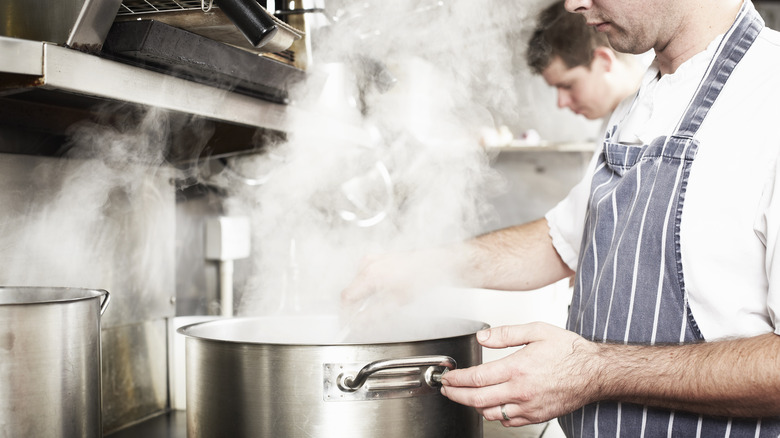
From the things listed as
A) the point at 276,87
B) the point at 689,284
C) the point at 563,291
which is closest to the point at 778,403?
the point at 689,284

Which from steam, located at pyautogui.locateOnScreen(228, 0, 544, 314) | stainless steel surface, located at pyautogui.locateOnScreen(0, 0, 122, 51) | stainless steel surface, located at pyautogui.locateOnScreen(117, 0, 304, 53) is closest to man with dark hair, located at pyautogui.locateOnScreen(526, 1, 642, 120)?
steam, located at pyautogui.locateOnScreen(228, 0, 544, 314)

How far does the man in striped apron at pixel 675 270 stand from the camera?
86cm

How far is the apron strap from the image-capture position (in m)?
1.02

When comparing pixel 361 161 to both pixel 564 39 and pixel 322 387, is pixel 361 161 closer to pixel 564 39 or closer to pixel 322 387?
pixel 564 39

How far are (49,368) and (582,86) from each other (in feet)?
6.34

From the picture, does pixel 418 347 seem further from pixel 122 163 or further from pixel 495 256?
pixel 122 163

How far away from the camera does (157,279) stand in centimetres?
155

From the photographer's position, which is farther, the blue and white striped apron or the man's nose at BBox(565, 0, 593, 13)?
the man's nose at BBox(565, 0, 593, 13)

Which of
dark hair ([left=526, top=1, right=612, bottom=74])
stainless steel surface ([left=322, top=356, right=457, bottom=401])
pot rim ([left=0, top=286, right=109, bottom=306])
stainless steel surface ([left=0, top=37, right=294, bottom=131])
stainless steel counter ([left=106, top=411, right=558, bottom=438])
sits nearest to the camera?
stainless steel surface ([left=0, top=37, right=294, bottom=131])

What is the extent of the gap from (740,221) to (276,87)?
0.80 metres

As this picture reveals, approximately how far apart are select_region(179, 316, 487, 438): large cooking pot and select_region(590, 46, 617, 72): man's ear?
4.96 feet

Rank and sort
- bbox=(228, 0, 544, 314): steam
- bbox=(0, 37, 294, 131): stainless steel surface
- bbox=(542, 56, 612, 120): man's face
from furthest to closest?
bbox=(542, 56, 612, 120): man's face → bbox=(228, 0, 544, 314): steam → bbox=(0, 37, 294, 131): stainless steel surface

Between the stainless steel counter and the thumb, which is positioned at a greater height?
the thumb

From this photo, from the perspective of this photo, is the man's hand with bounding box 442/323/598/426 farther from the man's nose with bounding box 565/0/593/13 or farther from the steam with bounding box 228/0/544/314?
the steam with bounding box 228/0/544/314
